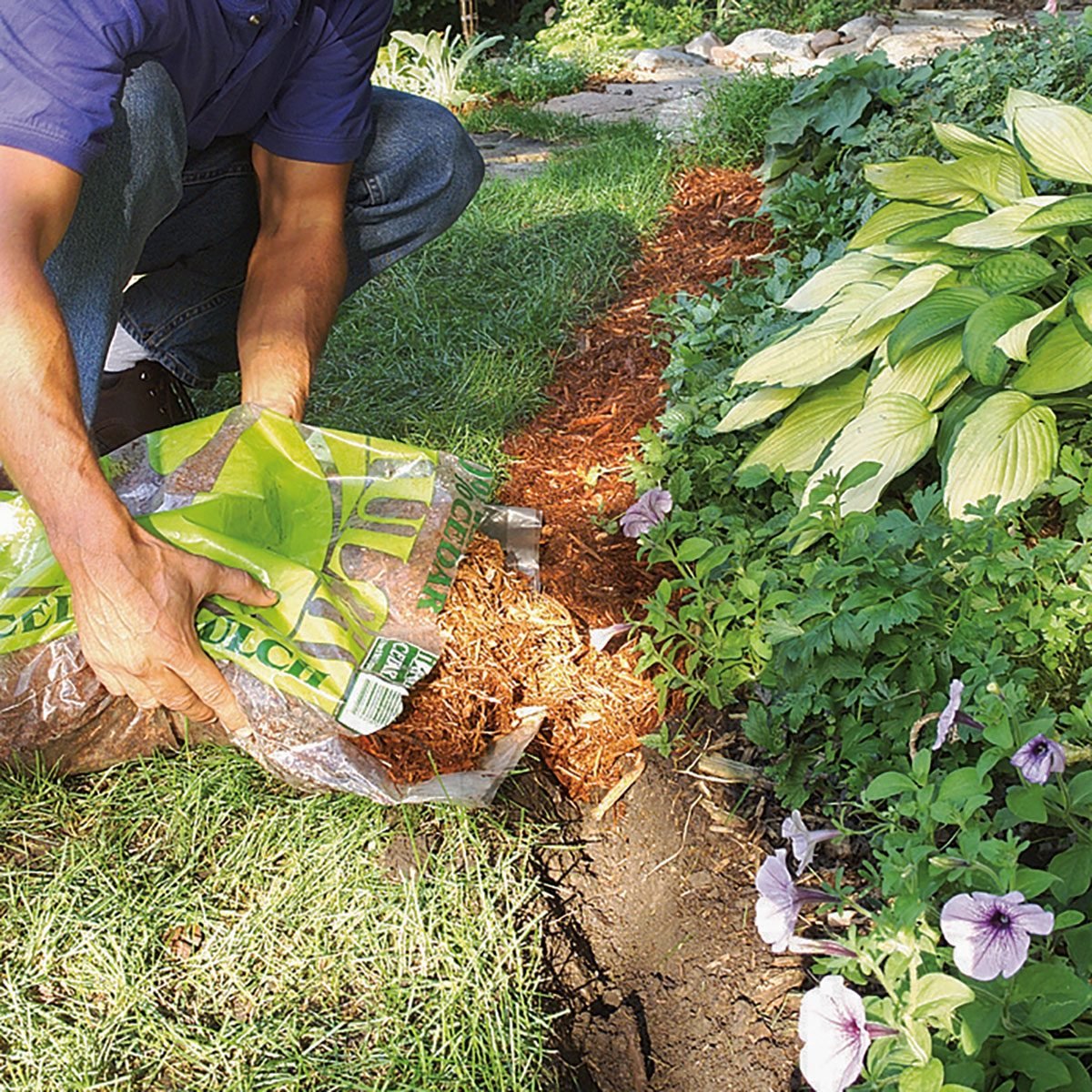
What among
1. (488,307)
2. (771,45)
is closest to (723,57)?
(771,45)

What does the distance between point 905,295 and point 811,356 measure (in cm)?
21

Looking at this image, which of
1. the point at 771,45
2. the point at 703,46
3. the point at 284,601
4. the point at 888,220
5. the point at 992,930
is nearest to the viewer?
the point at 992,930

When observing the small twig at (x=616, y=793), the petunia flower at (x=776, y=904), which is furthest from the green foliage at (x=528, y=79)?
the petunia flower at (x=776, y=904)

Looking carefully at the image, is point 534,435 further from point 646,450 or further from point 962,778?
point 962,778

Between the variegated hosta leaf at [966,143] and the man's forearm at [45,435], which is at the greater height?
the man's forearm at [45,435]

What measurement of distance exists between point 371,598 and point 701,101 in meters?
4.71

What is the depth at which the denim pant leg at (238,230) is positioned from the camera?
252 centimetres

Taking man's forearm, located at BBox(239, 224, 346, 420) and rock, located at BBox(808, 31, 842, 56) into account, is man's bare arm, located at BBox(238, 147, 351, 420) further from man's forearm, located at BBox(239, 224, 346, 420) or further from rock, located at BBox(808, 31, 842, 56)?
rock, located at BBox(808, 31, 842, 56)

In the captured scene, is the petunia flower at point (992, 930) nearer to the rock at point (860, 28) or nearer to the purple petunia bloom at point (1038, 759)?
the purple petunia bloom at point (1038, 759)

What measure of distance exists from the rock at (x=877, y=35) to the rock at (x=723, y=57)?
32.6 inches

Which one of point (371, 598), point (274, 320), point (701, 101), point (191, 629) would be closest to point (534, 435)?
point (274, 320)

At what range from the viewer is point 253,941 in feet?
5.29

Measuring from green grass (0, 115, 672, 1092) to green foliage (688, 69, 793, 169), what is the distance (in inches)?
141

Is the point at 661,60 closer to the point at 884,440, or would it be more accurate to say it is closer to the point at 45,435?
the point at 884,440
